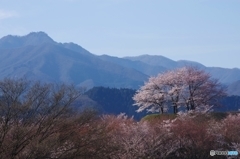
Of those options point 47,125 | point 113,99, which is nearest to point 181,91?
point 47,125

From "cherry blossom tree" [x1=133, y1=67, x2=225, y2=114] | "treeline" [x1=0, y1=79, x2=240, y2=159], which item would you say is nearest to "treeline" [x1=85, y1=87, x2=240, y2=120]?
"cherry blossom tree" [x1=133, y1=67, x2=225, y2=114]

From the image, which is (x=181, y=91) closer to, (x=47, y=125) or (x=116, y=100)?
(x=47, y=125)

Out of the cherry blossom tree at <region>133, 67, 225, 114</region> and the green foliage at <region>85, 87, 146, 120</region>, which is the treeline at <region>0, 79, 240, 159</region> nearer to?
the cherry blossom tree at <region>133, 67, 225, 114</region>

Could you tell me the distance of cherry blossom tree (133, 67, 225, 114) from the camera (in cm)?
5259

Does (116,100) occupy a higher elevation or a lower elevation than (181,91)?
lower

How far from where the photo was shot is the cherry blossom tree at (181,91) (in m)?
52.6

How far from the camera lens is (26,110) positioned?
20828 mm

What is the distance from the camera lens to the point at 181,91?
176ft

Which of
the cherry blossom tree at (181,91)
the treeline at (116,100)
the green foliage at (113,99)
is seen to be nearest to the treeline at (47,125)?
the cherry blossom tree at (181,91)

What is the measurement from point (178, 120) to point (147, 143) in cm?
662

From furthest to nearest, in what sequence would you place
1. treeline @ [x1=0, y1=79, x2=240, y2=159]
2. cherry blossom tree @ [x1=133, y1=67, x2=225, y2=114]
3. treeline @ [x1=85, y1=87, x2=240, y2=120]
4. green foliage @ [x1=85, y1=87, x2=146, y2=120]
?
1. treeline @ [x1=85, y1=87, x2=240, y2=120]
2. green foliage @ [x1=85, y1=87, x2=146, y2=120]
3. cherry blossom tree @ [x1=133, y1=67, x2=225, y2=114]
4. treeline @ [x1=0, y1=79, x2=240, y2=159]

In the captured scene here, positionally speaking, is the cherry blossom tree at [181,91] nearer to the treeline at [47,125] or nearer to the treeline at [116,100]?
the treeline at [47,125]

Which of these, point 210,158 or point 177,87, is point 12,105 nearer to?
point 210,158

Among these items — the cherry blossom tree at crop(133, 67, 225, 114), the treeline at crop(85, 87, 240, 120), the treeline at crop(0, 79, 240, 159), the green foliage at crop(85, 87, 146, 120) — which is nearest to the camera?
the treeline at crop(0, 79, 240, 159)
